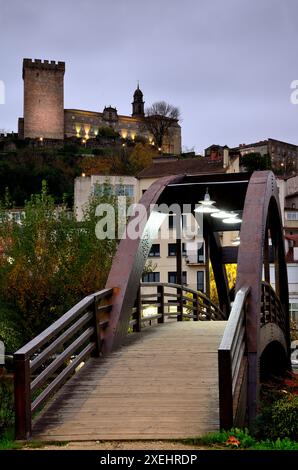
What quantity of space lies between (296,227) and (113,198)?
1091 inches

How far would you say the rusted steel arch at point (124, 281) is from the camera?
1101 centimetres

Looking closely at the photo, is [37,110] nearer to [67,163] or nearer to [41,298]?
[67,163]

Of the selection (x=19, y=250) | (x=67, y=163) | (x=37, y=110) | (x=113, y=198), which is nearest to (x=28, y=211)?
(x=19, y=250)

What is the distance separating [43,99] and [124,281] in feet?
429

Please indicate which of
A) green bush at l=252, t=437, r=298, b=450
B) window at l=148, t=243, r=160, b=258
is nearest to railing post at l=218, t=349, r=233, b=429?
green bush at l=252, t=437, r=298, b=450

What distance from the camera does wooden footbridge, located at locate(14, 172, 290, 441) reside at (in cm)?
751

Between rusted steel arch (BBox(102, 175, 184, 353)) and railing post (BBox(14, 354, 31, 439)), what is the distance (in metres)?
3.27

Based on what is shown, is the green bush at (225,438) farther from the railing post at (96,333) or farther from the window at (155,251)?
the window at (155,251)

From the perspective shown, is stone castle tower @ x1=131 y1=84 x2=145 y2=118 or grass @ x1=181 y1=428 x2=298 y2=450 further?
stone castle tower @ x1=131 y1=84 x2=145 y2=118

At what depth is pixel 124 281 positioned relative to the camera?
38.1 ft

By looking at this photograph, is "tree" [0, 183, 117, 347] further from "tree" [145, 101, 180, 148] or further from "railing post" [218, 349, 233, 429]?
"tree" [145, 101, 180, 148]

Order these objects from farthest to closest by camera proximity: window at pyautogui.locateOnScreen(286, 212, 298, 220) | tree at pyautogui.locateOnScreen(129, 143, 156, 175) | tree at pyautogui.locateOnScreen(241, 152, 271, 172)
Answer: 1. tree at pyautogui.locateOnScreen(129, 143, 156, 175)
2. tree at pyautogui.locateOnScreen(241, 152, 271, 172)
3. window at pyautogui.locateOnScreen(286, 212, 298, 220)

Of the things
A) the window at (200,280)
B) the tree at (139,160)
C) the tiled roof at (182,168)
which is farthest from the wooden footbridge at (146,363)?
the tree at (139,160)

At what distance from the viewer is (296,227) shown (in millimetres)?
64062
